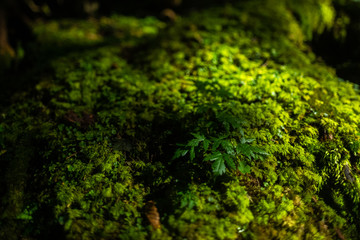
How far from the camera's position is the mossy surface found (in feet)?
7.89

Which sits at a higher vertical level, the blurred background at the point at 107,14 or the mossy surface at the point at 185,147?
the blurred background at the point at 107,14

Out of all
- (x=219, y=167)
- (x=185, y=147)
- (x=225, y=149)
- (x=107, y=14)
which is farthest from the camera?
(x=107, y=14)

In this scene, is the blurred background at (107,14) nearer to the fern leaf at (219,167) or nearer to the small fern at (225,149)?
the small fern at (225,149)

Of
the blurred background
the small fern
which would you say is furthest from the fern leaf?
the blurred background

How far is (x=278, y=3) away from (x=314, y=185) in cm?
533

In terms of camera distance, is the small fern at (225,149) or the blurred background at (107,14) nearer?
the small fern at (225,149)

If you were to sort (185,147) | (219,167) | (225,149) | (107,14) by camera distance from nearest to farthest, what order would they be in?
(219,167)
(225,149)
(185,147)
(107,14)

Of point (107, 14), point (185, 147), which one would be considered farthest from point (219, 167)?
point (107, 14)

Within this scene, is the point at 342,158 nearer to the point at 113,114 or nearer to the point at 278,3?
the point at 113,114

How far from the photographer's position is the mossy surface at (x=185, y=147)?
7.89 ft

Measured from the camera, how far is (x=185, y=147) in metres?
2.74

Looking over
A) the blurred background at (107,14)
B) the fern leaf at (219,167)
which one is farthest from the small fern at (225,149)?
the blurred background at (107,14)

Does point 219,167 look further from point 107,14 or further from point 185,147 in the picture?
point 107,14

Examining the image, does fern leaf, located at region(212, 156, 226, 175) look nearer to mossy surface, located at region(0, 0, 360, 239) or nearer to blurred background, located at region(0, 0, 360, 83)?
mossy surface, located at region(0, 0, 360, 239)
